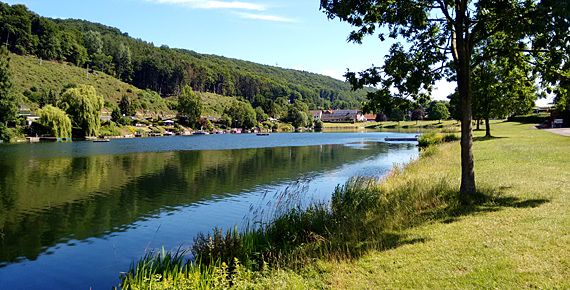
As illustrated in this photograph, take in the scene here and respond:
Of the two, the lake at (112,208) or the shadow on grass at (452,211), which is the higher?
the shadow on grass at (452,211)

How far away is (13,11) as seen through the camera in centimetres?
16212

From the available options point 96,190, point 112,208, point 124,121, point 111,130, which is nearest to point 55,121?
point 111,130

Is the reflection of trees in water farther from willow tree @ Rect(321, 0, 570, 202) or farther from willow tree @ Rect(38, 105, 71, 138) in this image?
willow tree @ Rect(38, 105, 71, 138)

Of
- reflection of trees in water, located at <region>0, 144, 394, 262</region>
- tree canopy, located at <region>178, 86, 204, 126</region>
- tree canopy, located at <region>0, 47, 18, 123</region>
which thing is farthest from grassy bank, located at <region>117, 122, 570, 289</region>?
tree canopy, located at <region>178, 86, 204, 126</region>

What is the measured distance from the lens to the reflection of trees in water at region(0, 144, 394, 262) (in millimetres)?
15542

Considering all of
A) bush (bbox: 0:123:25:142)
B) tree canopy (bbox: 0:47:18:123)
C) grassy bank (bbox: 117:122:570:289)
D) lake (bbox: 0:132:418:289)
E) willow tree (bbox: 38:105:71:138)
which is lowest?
lake (bbox: 0:132:418:289)

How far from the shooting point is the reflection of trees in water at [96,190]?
15.5m

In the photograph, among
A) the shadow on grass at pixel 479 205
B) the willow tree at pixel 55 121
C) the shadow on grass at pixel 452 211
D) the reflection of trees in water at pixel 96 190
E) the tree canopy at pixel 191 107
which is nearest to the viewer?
the shadow on grass at pixel 452 211

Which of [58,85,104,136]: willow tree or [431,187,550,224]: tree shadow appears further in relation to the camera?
[58,85,104,136]: willow tree

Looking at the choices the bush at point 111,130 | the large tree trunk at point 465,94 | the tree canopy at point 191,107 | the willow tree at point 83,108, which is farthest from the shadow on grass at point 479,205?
the tree canopy at point 191,107

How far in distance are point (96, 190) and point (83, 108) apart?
65956mm

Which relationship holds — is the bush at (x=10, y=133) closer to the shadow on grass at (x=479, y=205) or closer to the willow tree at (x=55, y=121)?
the willow tree at (x=55, y=121)

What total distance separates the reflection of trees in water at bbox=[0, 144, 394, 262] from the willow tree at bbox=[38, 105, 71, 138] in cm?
3952

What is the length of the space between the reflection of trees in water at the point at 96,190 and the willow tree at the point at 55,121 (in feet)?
130
